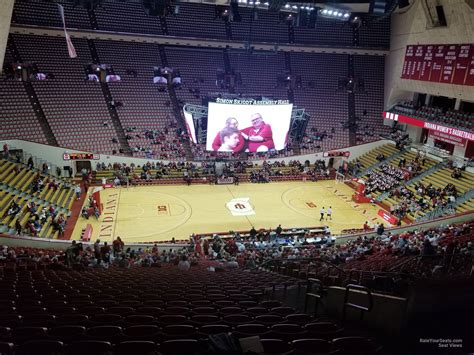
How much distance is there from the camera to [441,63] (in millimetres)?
34406

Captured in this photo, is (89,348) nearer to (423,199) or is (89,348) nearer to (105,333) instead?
(105,333)

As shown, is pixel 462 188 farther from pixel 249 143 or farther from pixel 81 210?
pixel 81 210

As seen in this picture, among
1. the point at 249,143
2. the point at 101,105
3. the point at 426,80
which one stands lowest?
the point at 249,143

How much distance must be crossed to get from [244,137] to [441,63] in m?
18.7

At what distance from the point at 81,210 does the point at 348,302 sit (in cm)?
2551

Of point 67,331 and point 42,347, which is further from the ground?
point 42,347

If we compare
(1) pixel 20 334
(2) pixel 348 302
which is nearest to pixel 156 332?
(1) pixel 20 334

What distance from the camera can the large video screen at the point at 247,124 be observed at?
3497 cm

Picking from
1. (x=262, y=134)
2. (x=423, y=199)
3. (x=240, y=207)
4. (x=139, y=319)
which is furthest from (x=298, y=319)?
(x=262, y=134)

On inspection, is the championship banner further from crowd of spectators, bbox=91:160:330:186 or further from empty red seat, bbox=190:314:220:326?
empty red seat, bbox=190:314:220:326

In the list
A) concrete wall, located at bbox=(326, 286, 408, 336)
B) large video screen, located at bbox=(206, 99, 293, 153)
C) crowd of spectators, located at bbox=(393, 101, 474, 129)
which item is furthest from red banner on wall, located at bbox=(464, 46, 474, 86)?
concrete wall, located at bbox=(326, 286, 408, 336)

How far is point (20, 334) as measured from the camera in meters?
4.55

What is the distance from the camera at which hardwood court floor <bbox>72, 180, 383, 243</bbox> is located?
2600 cm

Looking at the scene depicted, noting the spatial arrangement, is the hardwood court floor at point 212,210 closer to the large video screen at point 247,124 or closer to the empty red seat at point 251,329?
the large video screen at point 247,124
